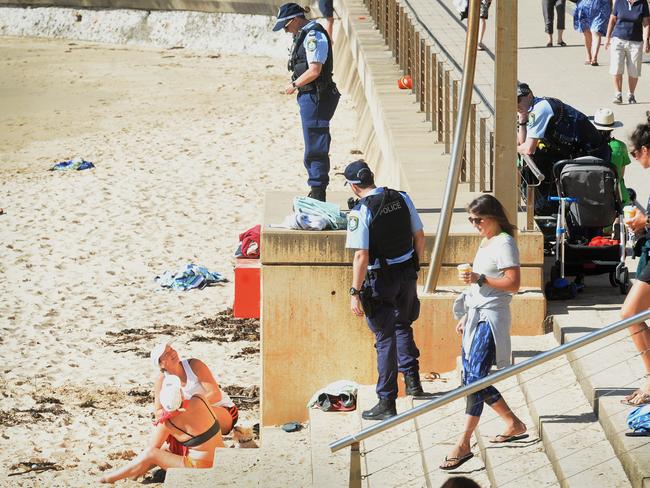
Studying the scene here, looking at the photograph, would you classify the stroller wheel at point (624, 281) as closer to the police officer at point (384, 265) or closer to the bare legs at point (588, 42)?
the police officer at point (384, 265)

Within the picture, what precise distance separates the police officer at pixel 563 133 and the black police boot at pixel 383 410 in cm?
292

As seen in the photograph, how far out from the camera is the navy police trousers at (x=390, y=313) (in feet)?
29.8

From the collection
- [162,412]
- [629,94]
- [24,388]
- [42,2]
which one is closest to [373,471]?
[162,412]

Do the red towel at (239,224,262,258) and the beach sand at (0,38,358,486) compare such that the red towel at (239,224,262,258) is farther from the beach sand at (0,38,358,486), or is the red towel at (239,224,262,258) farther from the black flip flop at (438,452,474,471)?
the black flip flop at (438,452,474,471)

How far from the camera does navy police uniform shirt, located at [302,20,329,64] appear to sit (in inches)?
474

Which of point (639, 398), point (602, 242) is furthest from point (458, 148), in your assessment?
point (639, 398)

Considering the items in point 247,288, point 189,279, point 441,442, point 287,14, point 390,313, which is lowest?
point 189,279

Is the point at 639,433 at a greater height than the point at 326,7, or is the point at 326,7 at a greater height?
the point at 639,433

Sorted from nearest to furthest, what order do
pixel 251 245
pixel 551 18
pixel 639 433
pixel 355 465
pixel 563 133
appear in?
pixel 355 465 → pixel 639 433 → pixel 563 133 → pixel 251 245 → pixel 551 18

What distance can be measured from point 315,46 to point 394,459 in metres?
4.58

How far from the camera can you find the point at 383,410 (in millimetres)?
9258

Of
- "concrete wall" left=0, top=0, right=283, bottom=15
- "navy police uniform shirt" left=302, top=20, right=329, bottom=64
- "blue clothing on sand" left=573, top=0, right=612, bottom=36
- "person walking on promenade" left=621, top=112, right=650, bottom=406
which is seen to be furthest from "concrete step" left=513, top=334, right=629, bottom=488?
"concrete wall" left=0, top=0, right=283, bottom=15

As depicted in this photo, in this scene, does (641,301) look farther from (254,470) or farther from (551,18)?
(551,18)

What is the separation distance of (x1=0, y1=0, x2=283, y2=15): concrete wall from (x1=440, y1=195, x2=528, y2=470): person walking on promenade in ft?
65.9
